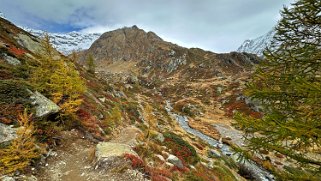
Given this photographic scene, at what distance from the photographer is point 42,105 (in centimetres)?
1820

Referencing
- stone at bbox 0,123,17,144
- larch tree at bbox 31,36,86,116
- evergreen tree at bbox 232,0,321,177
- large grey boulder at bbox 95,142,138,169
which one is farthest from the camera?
larch tree at bbox 31,36,86,116

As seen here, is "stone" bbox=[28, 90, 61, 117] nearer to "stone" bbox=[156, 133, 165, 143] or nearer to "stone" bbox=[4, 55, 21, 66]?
"stone" bbox=[4, 55, 21, 66]

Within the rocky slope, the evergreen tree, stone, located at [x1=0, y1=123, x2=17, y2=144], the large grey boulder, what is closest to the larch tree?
the rocky slope

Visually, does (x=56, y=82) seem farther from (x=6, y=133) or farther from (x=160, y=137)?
(x=160, y=137)

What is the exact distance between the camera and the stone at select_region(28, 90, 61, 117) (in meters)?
17.8

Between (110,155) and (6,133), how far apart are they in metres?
6.19

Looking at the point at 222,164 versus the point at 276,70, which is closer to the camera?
the point at 276,70

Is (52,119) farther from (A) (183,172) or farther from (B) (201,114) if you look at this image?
(B) (201,114)

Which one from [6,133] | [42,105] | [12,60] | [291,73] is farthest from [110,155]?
[12,60]

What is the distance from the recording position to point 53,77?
789 inches

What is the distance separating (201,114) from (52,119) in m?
58.1

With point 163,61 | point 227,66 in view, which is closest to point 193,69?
point 227,66

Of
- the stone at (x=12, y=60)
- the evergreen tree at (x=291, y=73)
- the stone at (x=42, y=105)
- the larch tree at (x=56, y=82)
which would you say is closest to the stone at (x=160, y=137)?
the larch tree at (x=56, y=82)

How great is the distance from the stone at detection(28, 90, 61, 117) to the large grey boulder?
4826 mm
